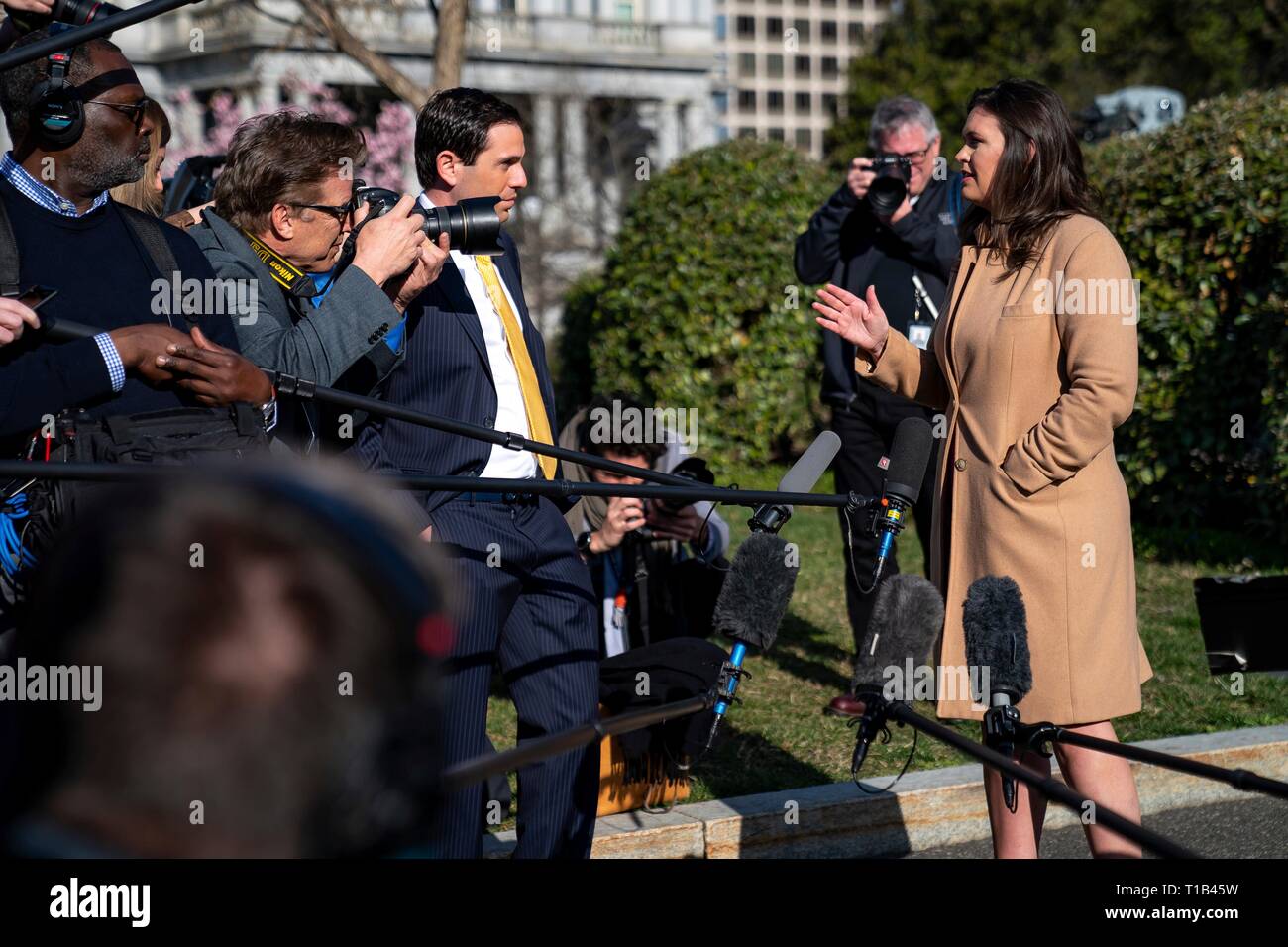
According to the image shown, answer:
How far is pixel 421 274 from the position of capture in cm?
339

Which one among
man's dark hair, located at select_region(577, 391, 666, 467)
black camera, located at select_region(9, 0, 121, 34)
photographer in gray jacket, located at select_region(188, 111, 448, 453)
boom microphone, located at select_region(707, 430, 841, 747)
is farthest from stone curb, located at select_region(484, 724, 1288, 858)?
black camera, located at select_region(9, 0, 121, 34)

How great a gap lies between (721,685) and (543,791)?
3.54 feet

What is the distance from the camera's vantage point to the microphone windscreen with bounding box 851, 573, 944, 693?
9.34ft

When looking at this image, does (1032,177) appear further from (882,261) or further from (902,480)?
(882,261)

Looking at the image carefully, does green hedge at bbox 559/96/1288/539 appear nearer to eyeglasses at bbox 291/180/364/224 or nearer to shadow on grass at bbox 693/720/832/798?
shadow on grass at bbox 693/720/832/798

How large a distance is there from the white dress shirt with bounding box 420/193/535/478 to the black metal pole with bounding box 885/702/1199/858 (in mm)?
1574

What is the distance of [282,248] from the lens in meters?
3.53

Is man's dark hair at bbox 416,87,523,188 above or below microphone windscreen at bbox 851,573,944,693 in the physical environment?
above

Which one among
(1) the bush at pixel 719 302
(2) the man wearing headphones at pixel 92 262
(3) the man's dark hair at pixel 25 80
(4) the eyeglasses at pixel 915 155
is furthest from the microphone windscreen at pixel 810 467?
(1) the bush at pixel 719 302

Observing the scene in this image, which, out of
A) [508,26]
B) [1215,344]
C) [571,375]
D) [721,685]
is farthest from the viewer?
[508,26]

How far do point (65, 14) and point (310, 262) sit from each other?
846 millimetres
